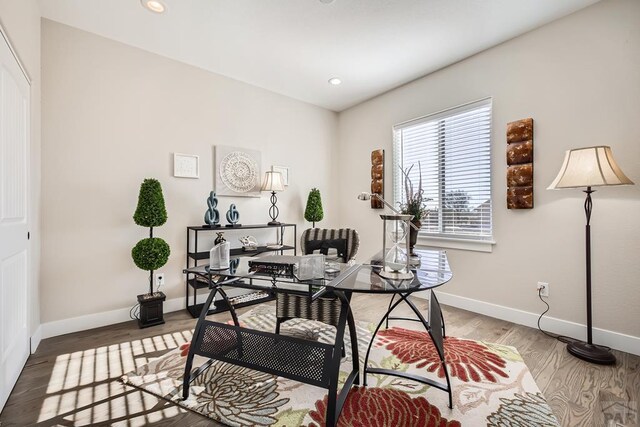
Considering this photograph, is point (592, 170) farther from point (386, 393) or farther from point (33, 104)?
point (33, 104)

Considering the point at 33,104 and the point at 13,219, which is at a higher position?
the point at 33,104

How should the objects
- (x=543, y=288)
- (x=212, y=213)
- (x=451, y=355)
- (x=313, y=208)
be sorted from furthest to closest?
1. (x=313, y=208)
2. (x=212, y=213)
3. (x=543, y=288)
4. (x=451, y=355)

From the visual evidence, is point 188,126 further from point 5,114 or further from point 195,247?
point 5,114

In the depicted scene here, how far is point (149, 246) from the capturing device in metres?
2.66

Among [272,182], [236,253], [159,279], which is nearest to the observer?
[159,279]

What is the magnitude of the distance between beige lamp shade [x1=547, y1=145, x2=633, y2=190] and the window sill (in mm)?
987

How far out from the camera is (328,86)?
380cm

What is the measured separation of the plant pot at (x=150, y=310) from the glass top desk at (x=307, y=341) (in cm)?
121

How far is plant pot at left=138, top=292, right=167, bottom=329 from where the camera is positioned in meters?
2.71

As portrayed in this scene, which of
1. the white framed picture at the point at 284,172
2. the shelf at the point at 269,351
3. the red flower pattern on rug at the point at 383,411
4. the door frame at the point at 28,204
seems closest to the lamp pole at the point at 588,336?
the red flower pattern on rug at the point at 383,411

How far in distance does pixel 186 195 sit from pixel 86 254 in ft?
3.44

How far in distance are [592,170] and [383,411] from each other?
2.17 metres

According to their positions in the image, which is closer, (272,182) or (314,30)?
(314,30)

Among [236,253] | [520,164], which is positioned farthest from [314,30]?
[236,253]
